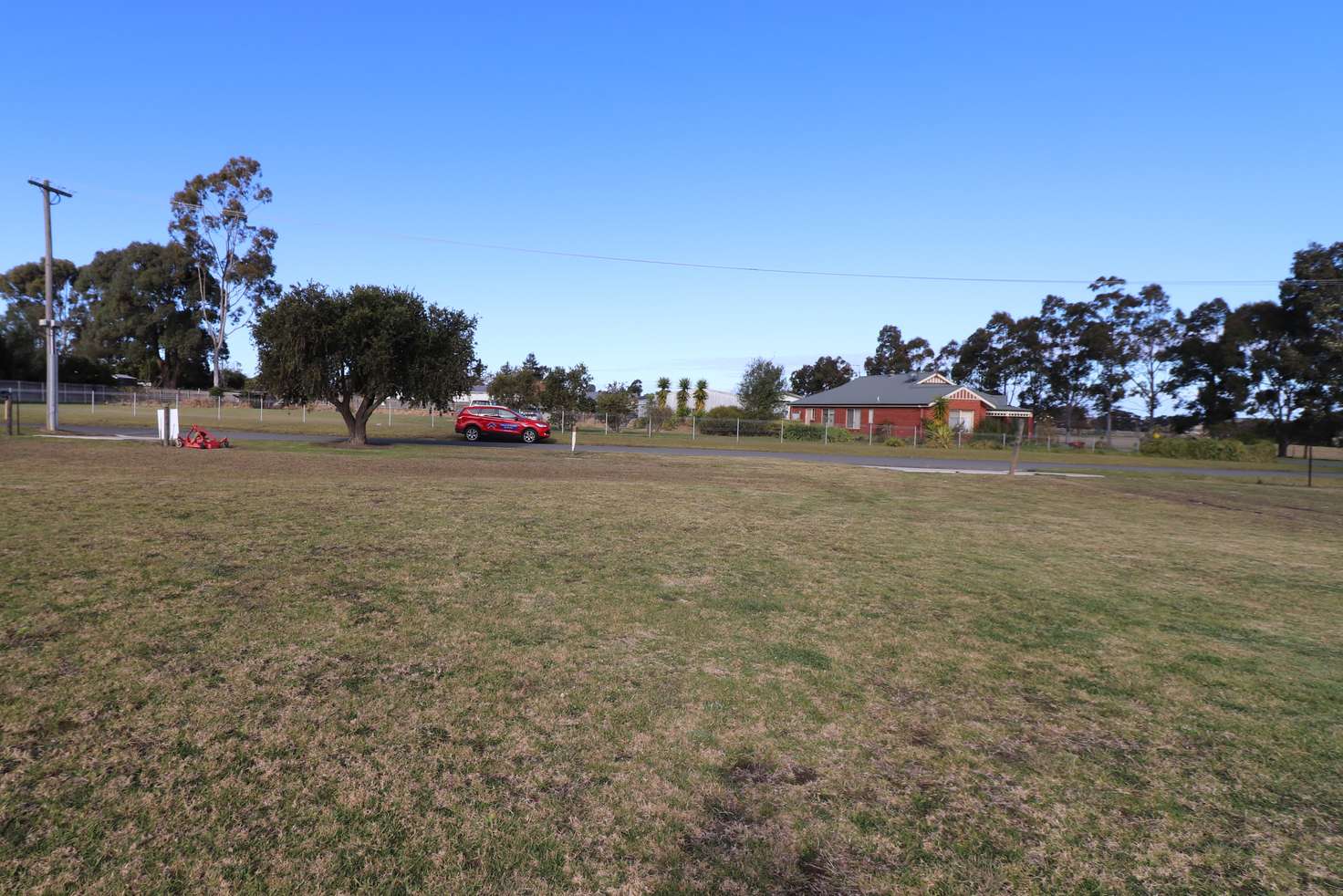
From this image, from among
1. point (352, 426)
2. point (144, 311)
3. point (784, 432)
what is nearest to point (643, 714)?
point (352, 426)

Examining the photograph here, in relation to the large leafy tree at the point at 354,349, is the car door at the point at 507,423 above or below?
below

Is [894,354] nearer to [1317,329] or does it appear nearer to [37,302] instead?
[1317,329]

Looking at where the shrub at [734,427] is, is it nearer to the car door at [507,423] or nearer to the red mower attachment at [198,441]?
the car door at [507,423]

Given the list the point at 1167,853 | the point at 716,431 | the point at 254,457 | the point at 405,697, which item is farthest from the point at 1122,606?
the point at 716,431

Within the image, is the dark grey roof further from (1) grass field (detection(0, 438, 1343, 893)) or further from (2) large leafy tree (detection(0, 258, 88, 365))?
(2) large leafy tree (detection(0, 258, 88, 365))

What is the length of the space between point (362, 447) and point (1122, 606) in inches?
919

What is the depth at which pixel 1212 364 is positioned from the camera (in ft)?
207

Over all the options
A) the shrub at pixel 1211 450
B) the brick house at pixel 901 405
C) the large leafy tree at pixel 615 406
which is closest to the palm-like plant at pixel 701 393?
the brick house at pixel 901 405

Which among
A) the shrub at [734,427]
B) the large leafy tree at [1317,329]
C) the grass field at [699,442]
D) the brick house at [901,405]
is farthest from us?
the brick house at [901,405]

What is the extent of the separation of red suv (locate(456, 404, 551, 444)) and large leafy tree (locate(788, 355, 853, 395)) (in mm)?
76726

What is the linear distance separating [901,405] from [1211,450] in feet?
67.8

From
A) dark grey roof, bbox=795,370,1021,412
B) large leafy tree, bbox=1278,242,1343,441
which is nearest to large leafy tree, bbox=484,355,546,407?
dark grey roof, bbox=795,370,1021,412

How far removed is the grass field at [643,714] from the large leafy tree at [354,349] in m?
17.0

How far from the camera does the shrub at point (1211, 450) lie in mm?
44688
